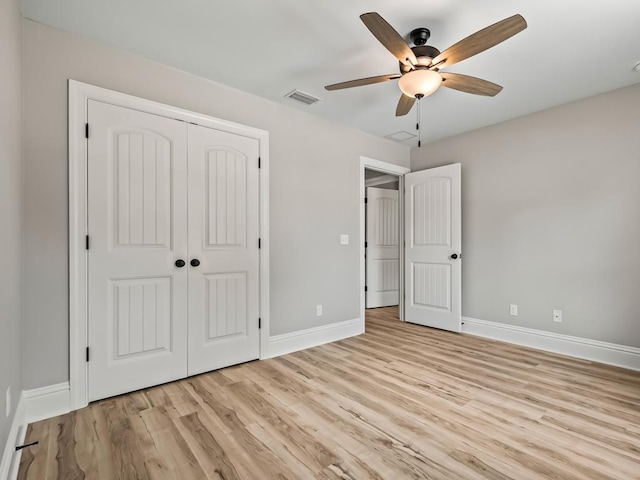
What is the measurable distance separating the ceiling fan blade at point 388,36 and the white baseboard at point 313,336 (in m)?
2.61

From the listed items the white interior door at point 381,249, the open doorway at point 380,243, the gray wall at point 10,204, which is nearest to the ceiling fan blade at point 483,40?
the gray wall at point 10,204

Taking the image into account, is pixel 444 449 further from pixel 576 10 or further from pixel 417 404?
pixel 576 10

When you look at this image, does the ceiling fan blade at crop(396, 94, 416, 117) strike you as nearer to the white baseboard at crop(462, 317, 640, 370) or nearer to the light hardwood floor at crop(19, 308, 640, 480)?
the light hardwood floor at crop(19, 308, 640, 480)

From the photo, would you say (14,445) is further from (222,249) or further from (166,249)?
(222,249)

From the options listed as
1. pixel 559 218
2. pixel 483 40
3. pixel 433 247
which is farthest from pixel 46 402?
pixel 559 218

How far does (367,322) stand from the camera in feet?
15.2

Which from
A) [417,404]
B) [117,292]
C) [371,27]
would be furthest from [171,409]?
[371,27]

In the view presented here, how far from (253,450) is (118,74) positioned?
8.84ft

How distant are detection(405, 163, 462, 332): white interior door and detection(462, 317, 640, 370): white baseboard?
28 cm

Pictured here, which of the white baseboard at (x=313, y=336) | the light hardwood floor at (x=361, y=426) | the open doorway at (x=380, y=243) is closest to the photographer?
the light hardwood floor at (x=361, y=426)

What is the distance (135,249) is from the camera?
7.86 feet

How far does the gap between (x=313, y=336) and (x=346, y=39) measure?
2.77 metres

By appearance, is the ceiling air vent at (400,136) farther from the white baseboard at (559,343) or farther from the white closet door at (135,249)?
the white closet door at (135,249)

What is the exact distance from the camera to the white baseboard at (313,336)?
320 centimetres
